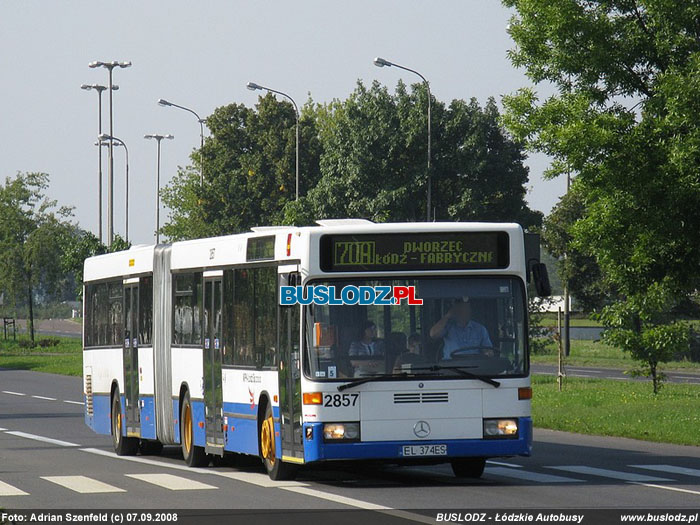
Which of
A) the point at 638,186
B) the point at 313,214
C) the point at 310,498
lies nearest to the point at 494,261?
the point at 310,498

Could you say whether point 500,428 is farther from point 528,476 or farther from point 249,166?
point 249,166

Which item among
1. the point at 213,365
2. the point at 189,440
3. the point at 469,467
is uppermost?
the point at 213,365

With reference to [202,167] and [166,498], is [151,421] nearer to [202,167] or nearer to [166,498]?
[166,498]

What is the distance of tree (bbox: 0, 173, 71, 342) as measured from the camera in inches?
3098

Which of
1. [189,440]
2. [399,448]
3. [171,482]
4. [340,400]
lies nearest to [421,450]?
[399,448]

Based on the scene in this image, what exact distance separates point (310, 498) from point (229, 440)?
3691 mm

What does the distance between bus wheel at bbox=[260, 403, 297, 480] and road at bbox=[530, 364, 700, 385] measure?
31.1 metres

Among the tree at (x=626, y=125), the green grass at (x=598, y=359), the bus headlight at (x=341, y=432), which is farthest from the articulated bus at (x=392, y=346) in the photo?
the green grass at (x=598, y=359)

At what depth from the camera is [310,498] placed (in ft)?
46.3

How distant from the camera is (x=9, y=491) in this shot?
1552 centimetres

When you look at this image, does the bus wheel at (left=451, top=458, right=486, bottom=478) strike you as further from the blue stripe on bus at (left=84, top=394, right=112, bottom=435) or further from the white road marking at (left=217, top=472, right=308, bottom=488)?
the blue stripe on bus at (left=84, top=394, right=112, bottom=435)

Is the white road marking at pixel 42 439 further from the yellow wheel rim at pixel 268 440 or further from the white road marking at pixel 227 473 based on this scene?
the yellow wheel rim at pixel 268 440

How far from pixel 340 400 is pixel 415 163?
180 feet

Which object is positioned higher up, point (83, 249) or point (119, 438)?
point (83, 249)
